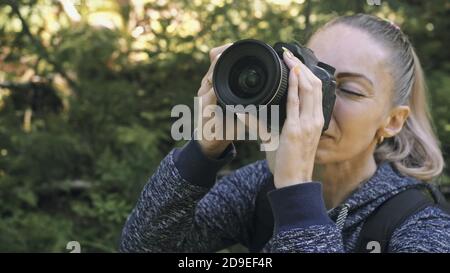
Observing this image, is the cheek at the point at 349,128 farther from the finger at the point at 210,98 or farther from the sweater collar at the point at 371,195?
the finger at the point at 210,98

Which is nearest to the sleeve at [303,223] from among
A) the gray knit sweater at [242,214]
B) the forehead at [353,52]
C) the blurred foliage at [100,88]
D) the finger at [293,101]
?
the gray knit sweater at [242,214]

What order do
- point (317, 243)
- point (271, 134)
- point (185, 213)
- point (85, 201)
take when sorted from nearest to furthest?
point (317, 243), point (271, 134), point (185, 213), point (85, 201)

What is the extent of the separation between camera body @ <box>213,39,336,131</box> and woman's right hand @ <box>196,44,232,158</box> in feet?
0.18

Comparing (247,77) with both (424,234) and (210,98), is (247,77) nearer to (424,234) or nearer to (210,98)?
(210,98)

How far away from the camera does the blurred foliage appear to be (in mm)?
2705

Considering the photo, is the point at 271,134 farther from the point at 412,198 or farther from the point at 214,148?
the point at 412,198

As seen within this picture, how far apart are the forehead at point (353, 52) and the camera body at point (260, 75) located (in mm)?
100

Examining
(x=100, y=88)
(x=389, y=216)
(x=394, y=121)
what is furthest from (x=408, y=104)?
(x=100, y=88)

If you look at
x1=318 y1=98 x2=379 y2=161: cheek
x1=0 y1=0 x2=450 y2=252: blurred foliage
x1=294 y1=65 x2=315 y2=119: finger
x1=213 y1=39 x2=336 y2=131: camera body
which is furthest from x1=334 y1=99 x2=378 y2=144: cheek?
x1=0 y1=0 x2=450 y2=252: blurred foliage

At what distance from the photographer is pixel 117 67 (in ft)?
10.2

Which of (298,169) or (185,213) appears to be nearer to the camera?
(298,169)
